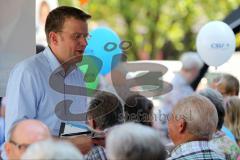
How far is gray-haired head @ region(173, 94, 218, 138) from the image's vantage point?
3.75 m

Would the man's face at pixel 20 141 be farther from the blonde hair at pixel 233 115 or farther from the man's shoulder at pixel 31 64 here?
the blonde hair at pixel 233 115

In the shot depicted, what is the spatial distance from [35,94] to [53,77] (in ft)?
0.77

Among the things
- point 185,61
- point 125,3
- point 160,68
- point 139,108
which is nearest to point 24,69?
point 139,108

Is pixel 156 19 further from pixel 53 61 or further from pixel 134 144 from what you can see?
pixel 134 144

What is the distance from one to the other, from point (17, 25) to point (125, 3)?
10.3 m

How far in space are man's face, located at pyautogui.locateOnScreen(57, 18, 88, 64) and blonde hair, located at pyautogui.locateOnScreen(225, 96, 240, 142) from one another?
1.70 meters

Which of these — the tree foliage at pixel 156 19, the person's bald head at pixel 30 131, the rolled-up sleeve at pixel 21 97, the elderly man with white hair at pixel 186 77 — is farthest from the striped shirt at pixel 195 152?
the tree foliage at pixel 156 19

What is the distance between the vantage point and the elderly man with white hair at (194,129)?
3715mm

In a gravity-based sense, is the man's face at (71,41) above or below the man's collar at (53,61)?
above

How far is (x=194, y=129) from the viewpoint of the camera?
3.76 meters

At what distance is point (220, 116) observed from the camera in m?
4.84

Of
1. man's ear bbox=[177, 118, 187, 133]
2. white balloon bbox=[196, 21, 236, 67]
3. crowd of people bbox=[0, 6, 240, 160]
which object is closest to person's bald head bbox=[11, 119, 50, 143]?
crowd of people bbox=[0, 6, 240, 160]

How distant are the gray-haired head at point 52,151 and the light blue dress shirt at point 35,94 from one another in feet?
4.03

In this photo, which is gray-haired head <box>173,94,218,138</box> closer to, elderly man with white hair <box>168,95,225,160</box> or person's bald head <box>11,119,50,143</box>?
elderly man with white hair <box>168,95,225,160</box>
